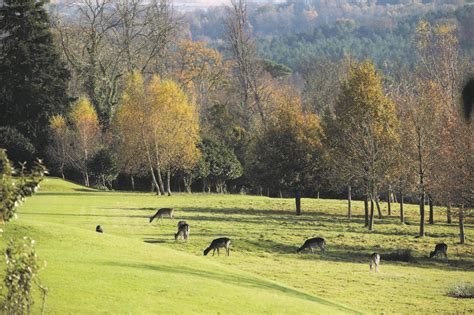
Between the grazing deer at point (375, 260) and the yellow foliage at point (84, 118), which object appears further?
the yellow foliage at point (84, 118)

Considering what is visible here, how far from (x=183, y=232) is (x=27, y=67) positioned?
135ft

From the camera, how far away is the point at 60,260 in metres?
19.2

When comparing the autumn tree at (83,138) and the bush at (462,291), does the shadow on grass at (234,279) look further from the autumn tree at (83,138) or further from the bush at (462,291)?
the autumn tree at (83,138)

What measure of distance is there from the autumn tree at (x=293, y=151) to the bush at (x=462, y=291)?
87.3ft

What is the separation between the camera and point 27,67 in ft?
228

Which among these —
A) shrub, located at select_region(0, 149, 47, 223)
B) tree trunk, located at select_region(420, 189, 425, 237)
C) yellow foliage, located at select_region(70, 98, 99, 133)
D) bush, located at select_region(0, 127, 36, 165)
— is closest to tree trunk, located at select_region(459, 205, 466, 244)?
tree trunk, located at select_region(420, 189, 425, 237)

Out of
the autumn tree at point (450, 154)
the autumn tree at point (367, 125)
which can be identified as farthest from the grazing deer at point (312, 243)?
the autumn tree at point (367, 125)

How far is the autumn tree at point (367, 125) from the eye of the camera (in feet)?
156

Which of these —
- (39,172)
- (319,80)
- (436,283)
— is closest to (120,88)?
(319,80)

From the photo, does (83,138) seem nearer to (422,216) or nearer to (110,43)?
(110,43)

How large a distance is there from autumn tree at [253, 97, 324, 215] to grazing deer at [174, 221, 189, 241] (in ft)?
66.5

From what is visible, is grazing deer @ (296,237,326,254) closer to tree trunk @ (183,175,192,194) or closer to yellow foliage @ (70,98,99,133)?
tree trunk @ (183,175,192,194)

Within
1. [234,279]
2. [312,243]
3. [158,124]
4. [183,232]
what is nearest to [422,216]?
[312,243]

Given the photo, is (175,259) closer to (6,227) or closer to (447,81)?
(6,227)
